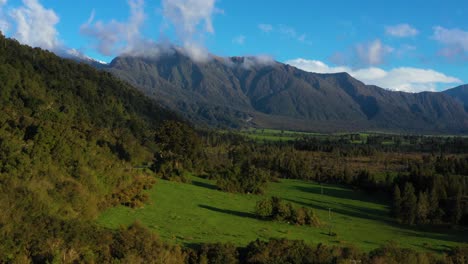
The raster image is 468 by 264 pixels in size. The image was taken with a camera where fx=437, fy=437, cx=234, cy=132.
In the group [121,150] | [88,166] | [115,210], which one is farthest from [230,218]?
[121,150]

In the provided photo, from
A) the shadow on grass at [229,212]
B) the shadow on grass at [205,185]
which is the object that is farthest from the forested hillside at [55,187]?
the shadow on grass at [205,185]

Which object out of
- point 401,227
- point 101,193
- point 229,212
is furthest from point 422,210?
point 101,193

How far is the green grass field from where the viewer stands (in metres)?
39.2

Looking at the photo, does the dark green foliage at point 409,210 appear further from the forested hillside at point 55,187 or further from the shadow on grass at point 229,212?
the forested hillside at point 55,187

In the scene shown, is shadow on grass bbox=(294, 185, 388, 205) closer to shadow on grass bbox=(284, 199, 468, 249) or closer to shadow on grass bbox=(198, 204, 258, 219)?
shadow on grass bbox=(284, 199, 468, 249)

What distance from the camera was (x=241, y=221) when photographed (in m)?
46.8

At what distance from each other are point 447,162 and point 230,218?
274ft

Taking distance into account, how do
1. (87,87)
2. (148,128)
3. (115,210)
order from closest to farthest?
(115,210) < (87,87) < (148,128)

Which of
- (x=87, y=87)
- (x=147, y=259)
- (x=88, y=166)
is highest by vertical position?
(x=87, y=87)

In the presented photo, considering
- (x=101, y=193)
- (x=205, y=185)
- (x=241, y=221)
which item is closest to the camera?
(x=101, y=193)

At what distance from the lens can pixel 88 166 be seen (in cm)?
4259

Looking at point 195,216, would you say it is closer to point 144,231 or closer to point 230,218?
A: point 230,218

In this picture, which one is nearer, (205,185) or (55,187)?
(55,187)

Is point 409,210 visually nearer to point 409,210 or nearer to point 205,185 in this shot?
point 409,210
